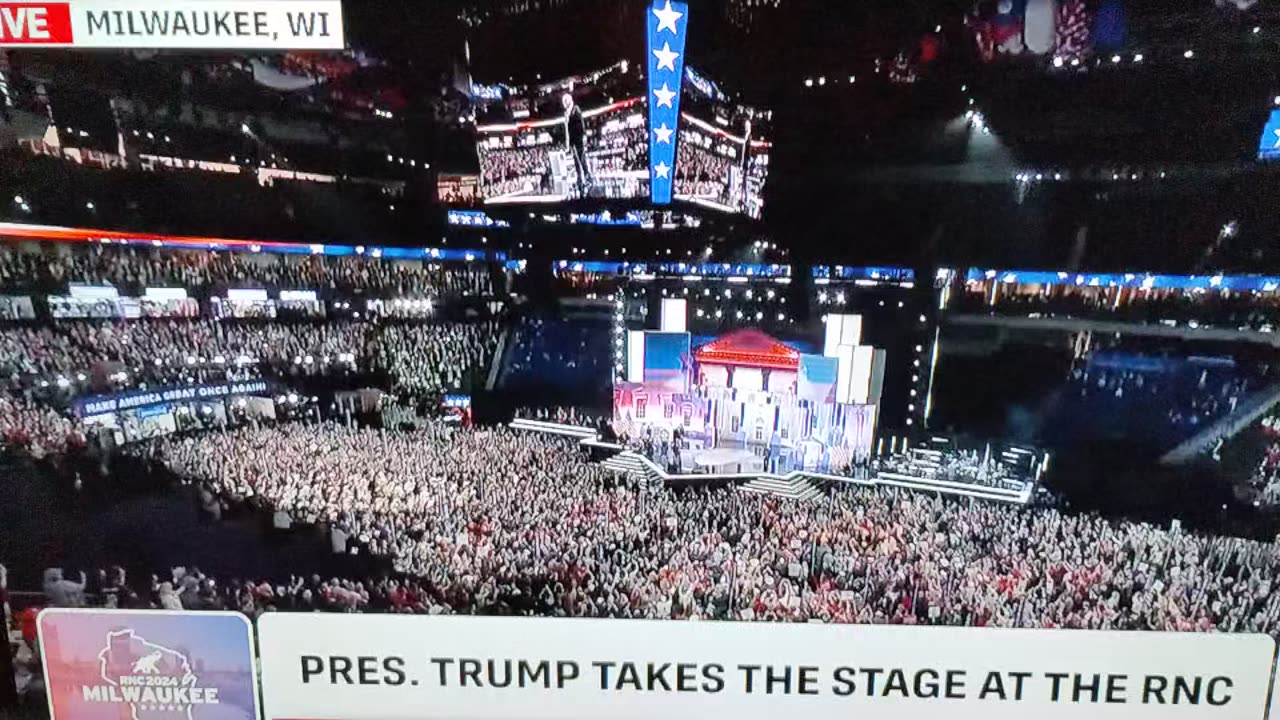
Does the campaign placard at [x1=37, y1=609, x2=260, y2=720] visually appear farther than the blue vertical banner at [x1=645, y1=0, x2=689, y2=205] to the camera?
Yes

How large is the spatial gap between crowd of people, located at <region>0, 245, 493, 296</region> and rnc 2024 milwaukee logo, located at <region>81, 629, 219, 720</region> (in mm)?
780

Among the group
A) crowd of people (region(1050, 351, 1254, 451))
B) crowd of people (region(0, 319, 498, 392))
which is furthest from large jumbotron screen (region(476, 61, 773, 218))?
crowd of people (region(1050, 351, 1254, 451))

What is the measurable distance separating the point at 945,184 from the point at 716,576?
0.93 meters

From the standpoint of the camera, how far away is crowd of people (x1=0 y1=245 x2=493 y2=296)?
1.42 meters

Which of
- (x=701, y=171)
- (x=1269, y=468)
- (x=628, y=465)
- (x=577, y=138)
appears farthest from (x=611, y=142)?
(x=1269, y=468)

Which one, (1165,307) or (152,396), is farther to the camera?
(152,396)

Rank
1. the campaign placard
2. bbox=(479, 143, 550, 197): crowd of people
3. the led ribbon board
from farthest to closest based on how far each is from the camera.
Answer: the campaign placard → bbox=(479, 143, 550, 197): crowd of people → the led ribbon board

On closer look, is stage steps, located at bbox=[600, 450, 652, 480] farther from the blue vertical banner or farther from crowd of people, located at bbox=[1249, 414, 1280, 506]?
crowd of people, located at bbox=[1249, 414, 1280, 506]

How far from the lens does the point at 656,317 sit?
1419mm

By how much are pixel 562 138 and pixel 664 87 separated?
23cm

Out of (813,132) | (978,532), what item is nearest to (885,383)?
(978,532)

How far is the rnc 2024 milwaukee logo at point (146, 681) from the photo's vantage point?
1515 millimetres

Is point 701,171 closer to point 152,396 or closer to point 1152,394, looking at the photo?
point 1152,394

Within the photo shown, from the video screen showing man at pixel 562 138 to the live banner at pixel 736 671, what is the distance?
36.8 inches
